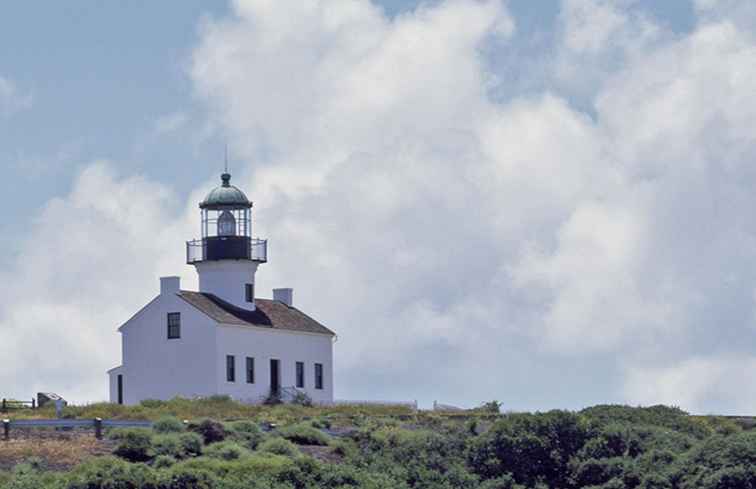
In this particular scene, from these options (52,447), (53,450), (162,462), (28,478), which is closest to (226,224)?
(52,447)

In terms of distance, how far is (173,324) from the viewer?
6062cm

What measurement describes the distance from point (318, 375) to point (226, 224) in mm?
5990

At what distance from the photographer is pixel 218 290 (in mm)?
63375

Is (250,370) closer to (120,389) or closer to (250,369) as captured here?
(250,369)

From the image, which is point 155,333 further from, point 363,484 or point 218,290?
point 363,484

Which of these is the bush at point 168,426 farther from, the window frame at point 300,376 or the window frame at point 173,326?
the window frame at point 300,376

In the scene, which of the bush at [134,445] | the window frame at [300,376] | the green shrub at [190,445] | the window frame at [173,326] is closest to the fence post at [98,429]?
the bush at [134,445]

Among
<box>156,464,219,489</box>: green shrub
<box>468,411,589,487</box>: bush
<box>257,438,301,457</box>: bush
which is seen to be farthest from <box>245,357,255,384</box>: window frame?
<box>156,464,219,489</box>: green shrub

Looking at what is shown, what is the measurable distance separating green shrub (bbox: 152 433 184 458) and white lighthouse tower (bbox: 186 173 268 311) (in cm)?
2266

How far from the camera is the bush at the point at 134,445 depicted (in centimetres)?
3953

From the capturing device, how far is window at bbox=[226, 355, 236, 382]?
60156mm

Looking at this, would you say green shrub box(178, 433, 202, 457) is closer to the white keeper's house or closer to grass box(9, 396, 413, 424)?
grass box(9, 396, 413, 424)

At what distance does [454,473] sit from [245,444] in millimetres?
4608

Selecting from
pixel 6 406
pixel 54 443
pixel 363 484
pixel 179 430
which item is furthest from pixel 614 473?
pixel 6 406
